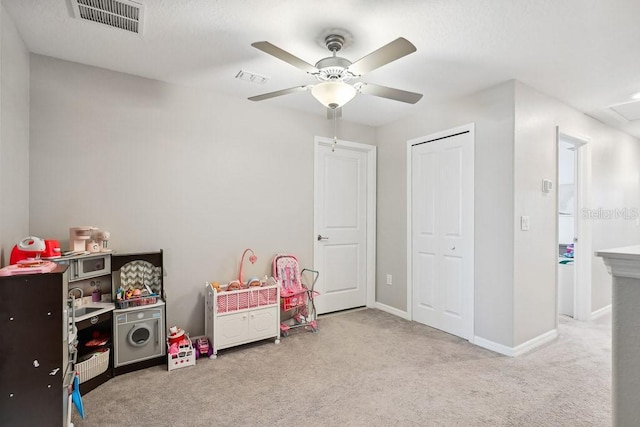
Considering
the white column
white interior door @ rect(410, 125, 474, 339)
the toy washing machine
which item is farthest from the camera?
white interior door @ rect(410, 125, 474, 339)

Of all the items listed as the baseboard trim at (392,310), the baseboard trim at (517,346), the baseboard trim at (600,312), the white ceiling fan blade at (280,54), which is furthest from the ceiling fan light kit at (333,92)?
the baseboard trim at (600,312)

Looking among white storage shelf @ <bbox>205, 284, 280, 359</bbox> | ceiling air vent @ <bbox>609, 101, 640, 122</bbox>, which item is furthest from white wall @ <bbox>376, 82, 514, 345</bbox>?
white storage shelf @ <bbox>205, 284, 280, 359</bbox>

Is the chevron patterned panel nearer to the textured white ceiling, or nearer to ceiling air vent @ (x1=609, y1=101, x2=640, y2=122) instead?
the textured white ceiling

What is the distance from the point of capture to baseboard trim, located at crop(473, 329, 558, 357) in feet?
9.09

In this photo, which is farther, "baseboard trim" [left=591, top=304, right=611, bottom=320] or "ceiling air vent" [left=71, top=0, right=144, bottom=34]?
"baseboard trim" [left=591, top=304, right=611, bottom=320]

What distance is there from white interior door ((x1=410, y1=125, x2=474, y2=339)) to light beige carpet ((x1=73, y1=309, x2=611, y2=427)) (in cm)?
39

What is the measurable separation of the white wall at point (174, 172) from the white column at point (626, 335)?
2805 mm

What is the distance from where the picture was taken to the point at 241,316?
2873mm

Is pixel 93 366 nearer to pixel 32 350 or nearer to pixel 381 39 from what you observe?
pixel 32 350

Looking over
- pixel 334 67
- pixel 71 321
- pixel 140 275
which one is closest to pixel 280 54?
pixel 334 67

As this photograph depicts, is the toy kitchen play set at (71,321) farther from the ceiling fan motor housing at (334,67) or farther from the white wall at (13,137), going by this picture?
the ceiling fan motor housing at (334,67)

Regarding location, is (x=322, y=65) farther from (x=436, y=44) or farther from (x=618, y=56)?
→ (x=618, y=56)

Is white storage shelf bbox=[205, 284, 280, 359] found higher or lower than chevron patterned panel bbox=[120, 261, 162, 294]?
lower

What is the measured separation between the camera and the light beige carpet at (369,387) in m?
1.93
